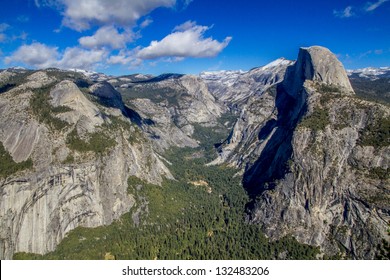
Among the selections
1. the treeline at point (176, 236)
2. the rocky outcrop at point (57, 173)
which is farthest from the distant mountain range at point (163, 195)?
the treeline at point (176, 236)

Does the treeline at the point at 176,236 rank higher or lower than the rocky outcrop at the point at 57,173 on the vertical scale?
lower

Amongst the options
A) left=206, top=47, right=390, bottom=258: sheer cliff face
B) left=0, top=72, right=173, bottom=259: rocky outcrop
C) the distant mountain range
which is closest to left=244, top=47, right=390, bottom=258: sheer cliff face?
left=206, top=47, right=390, bottom=258: sheer cliff face

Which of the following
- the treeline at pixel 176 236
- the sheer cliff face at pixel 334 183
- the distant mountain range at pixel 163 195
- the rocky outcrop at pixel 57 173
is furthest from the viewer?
the sheer cliff face at pixel 334 183

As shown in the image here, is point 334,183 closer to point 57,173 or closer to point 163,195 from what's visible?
point 163,195

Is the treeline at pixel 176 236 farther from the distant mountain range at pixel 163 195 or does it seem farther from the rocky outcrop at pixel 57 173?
the rocky outcrop at pixel 57 173

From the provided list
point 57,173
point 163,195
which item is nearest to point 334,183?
point 163,195

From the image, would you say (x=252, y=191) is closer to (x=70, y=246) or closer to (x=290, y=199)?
(x=290, y=199)

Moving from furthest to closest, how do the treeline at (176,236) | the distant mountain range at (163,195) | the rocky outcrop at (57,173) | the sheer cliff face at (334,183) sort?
1. the sheer cliff face at (334,183)
2. the treeline at (176,236)
3. the distant mountain range at (163,195)
4. the rocky outcrop at (57,173)

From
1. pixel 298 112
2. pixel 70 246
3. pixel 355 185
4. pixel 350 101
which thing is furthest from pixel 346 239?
pixel 70 246

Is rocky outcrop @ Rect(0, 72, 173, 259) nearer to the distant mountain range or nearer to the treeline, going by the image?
the distant mountain range

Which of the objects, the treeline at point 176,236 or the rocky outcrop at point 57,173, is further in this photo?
the treeline at point 176,236

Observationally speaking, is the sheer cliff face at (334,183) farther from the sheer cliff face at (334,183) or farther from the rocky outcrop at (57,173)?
the rocky outcrop at (57,173)
